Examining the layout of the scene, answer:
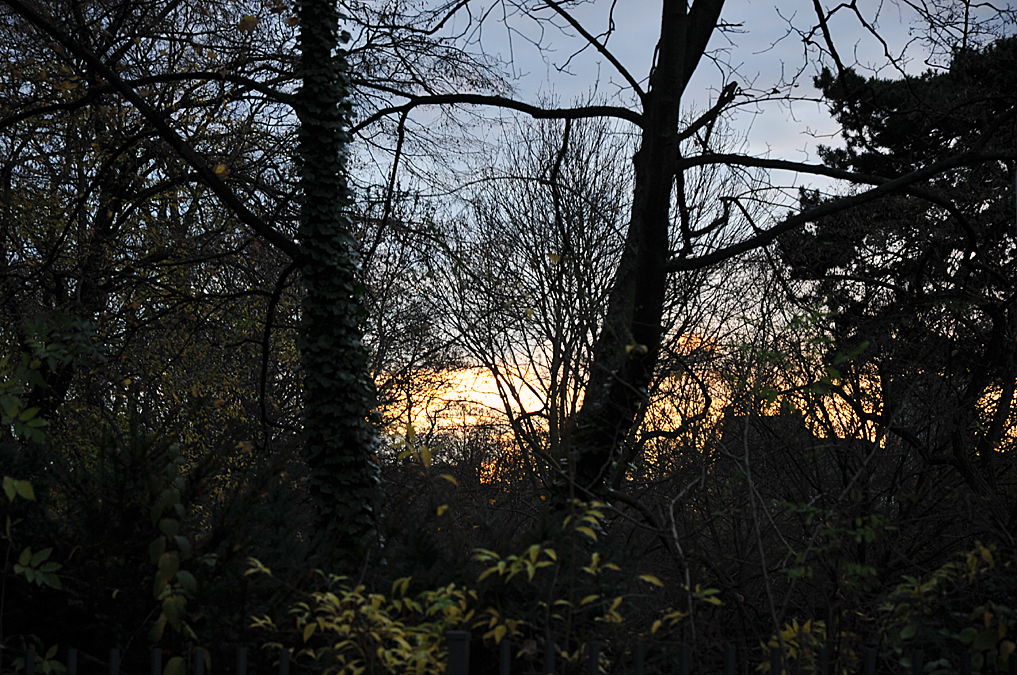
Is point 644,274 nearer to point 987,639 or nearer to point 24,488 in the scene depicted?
point 987,639

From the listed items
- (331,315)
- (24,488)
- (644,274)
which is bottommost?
(24,488)

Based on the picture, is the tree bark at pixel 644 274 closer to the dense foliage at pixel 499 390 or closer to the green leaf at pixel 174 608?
the dense foliage at pixel 499 390

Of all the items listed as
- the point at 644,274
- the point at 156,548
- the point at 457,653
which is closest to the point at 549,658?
the point at 457,653

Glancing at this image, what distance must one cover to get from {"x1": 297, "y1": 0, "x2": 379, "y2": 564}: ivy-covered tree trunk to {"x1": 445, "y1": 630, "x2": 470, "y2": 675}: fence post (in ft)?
5.74

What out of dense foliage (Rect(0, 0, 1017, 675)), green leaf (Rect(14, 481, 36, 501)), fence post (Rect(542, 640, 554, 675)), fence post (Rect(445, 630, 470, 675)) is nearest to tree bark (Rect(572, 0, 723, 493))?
dense foliage (Rect(0, 0, 1017, 675))

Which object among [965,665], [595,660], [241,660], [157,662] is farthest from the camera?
[965,665]

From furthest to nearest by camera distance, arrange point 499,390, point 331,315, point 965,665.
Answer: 1. point 331,315
2. point 499,390
3. point 965,665

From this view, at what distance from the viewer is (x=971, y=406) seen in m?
6.28

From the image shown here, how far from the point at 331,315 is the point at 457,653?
9.80ft

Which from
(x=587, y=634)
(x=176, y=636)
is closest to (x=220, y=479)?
(x=176, y=636)

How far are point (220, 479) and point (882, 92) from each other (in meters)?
11.8

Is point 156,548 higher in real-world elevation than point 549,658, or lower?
higher

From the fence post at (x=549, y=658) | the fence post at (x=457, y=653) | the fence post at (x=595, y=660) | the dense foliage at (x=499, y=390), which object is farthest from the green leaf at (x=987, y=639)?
the fence post at (x=457, y=653)

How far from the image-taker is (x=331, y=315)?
5285 millimetres
